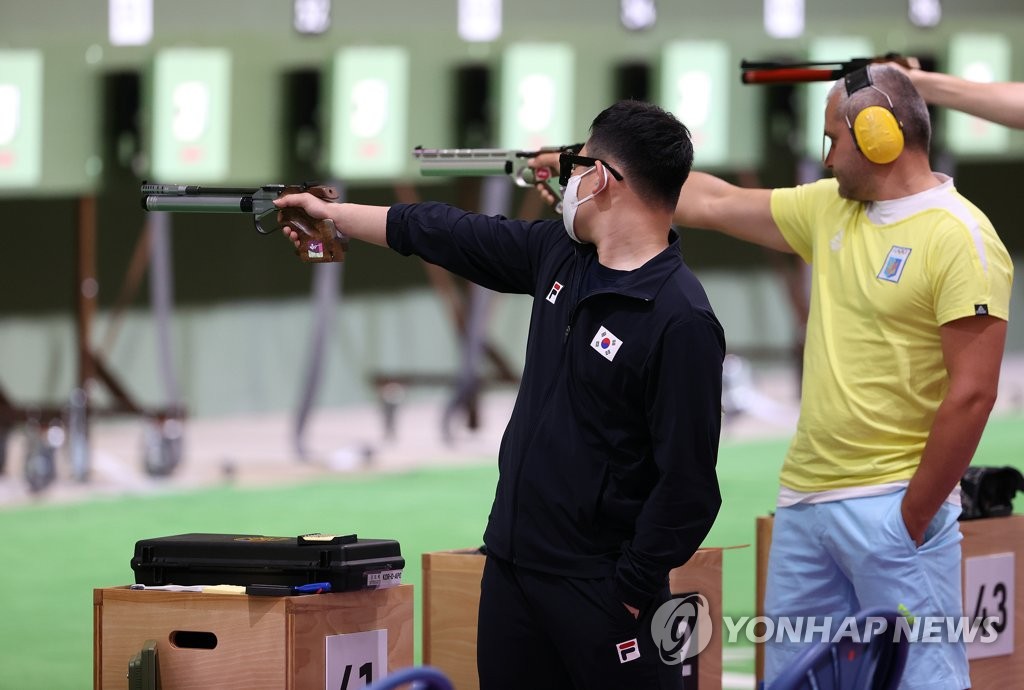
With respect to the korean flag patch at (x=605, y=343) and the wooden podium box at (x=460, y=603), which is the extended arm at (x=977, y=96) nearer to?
the wooden podium box at (x=460, y=603)

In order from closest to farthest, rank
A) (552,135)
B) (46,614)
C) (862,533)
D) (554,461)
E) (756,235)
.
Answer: (554,461)
(862,533)
(756,235)
(46,614)
(552,135)

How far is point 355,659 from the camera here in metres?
3.06

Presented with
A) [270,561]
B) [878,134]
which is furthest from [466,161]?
[270,561]

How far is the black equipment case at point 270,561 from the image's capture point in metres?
3.03

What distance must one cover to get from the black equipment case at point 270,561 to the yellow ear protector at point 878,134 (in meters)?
1.23

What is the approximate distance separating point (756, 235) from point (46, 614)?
3.05 metres

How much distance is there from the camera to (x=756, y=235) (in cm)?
361

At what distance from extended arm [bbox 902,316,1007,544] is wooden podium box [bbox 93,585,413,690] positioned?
1.06 meters

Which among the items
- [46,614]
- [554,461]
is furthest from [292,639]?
[46,614]

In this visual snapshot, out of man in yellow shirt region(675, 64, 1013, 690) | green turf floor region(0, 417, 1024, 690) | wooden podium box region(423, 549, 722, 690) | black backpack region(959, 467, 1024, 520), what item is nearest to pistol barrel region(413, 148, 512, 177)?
man in yellow shirt region(675, 64, 1013, 690)

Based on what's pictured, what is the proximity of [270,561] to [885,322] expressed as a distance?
1293mm

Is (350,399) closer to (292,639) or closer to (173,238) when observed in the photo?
(173,238)

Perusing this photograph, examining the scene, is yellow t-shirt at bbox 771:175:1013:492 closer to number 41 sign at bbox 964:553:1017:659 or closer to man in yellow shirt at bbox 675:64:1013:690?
man in yellow shirt at bbox 675:64:1013:690

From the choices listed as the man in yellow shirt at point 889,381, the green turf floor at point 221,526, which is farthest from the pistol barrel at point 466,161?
the green turf floor at point 221,526
